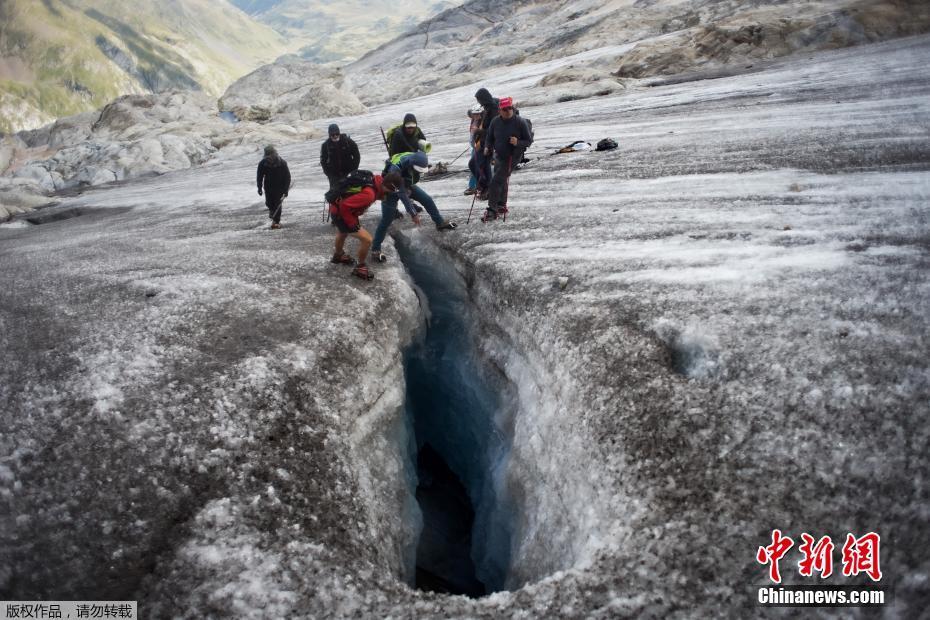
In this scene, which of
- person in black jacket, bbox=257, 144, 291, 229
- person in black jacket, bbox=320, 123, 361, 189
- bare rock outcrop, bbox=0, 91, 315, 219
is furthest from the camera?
bare rock outcrop, bbox=0, 91, 315, 219

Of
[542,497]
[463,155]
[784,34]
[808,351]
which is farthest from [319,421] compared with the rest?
[784,34]

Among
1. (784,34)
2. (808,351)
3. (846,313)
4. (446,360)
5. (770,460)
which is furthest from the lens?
(784,34)

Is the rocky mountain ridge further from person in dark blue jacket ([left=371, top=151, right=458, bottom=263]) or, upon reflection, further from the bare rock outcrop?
person in dark blue jacket ([left=371, top=151, right=458, bottom=263])

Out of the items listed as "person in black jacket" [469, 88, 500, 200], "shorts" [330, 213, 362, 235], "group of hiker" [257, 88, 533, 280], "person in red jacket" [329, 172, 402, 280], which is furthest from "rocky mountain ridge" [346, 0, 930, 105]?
"shorts" [330, 213, 362, 235]

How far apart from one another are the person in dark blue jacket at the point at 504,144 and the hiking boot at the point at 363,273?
115 inches

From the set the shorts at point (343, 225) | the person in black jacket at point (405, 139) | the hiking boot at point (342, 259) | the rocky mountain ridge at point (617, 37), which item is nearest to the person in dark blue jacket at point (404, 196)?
the person in black jacket at point (405, 139)

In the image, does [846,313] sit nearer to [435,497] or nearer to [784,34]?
[435,497]

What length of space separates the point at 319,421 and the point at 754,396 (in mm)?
4670

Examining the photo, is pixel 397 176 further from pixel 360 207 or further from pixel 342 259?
pixel 342 259

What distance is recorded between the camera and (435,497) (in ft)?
32.6

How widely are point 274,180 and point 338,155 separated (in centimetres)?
212

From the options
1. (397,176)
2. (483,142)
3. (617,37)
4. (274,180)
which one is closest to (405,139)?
(483,142)

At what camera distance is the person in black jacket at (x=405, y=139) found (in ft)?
34.7

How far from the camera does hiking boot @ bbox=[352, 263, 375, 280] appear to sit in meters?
8.66
